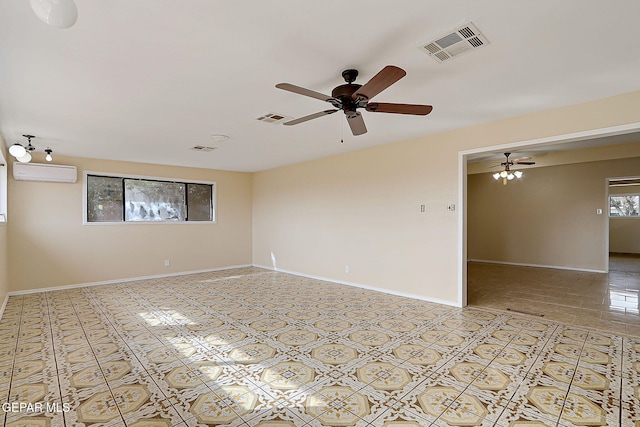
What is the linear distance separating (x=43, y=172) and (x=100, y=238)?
1.51 m

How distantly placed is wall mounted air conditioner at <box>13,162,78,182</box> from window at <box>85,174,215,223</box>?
384mm

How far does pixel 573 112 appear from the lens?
347cm

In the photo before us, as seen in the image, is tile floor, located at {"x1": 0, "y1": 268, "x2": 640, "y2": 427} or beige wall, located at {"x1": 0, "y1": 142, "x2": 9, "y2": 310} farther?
beige wall, located at {"x1": 0, "y1": 142, "x2": 9, "y2": 310}

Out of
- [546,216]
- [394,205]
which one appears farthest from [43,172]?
[546,216]

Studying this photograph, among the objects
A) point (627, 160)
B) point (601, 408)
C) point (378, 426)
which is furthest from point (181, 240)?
point (627, 160)

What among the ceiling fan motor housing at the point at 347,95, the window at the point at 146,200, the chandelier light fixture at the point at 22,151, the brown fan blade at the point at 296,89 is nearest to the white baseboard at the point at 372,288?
the window at the point at 146,200

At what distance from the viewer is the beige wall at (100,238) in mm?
5398

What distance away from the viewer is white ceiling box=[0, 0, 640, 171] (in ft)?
6.22

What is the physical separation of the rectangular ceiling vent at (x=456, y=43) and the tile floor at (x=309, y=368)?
2.57 metres

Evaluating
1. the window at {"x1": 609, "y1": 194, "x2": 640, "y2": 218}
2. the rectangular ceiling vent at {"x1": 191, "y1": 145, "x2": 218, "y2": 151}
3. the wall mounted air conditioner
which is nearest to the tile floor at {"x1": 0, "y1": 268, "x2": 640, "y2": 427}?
the wall mounted air conditioner

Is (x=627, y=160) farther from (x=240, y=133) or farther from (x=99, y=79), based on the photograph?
(x=99, y=79)

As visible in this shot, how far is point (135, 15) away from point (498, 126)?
4.12 metres

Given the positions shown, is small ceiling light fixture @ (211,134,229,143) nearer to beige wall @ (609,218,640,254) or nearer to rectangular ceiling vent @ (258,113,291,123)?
rectangular ceiling vent @ (258,113,291,123)

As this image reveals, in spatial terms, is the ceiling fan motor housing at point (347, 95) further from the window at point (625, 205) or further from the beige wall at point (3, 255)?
the window at point (625, 205)
